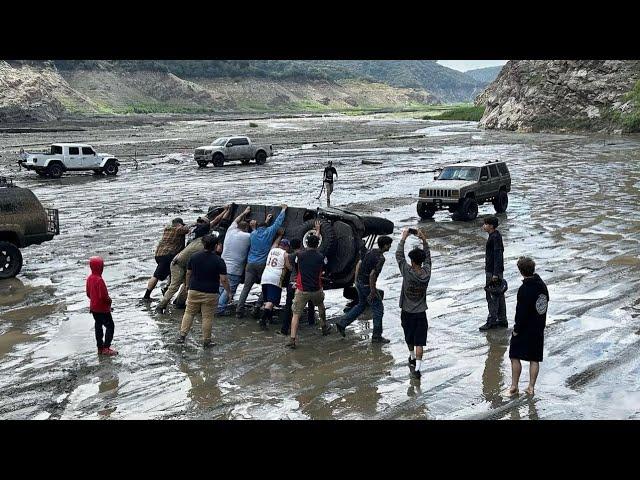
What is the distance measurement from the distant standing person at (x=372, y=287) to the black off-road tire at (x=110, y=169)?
29.5 m

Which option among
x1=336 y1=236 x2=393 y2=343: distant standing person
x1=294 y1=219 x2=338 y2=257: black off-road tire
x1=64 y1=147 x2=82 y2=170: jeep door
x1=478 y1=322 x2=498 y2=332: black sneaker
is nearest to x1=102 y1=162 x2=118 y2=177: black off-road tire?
x1=64 y1=147 x2=82 y2=170: jeep door

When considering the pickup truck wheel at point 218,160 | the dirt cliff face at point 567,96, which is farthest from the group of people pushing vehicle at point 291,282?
the dirt cliff face at point 567,96

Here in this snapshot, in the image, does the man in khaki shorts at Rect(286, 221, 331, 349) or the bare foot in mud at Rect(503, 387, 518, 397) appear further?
the man in khaki shorts at Rect(286, 221, 331, 349)

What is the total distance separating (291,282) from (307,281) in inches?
32.7

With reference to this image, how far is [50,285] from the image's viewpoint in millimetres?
15750

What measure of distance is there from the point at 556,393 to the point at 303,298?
384 centimetres

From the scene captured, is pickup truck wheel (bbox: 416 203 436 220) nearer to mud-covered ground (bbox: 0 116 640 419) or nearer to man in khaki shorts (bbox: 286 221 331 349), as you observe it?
mud-covered ground (bbox: 0 116 640 419)

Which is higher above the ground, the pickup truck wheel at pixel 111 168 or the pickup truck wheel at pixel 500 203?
the pickup truck wheel at pixel 111 168

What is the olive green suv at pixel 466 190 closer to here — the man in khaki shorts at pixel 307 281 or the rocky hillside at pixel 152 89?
the man in khaki shorts at pixel 307 281

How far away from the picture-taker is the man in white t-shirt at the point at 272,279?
12320mm

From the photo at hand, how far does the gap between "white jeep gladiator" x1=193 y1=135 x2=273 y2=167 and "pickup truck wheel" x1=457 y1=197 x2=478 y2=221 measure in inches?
828

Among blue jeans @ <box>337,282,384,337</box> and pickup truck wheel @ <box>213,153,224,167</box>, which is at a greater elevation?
pickup truck wheel @ <box>213,153,224,167</box>

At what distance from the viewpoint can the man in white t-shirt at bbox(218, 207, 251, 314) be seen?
43.2 ft
